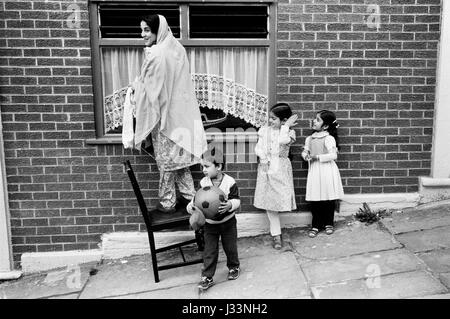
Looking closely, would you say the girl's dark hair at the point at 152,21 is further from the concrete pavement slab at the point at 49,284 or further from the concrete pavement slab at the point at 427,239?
the concrete pavement slab at the point at 427,239

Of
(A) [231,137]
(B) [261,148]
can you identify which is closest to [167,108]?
(A) [231,137]

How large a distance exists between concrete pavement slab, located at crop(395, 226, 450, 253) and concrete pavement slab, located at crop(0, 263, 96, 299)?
310 centimetres

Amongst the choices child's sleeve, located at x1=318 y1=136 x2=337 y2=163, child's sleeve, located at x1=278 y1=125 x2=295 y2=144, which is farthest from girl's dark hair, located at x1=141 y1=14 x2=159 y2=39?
child's sleeve, located at x1=318 y1=136 x2=337 y2=163

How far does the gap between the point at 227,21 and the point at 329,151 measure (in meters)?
1.68

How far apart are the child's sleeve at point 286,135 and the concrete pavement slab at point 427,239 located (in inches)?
55.5

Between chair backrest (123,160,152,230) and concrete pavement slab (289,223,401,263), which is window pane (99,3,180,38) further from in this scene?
concrete pavement slab (289,223,401,263)

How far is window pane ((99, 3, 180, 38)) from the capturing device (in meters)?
4.91

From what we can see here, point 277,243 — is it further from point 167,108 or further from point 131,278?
point 167,108

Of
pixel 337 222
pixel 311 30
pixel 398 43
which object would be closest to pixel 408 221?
pixel 337 222

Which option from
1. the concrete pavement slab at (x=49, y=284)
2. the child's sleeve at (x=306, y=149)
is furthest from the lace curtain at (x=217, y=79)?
the concrete pavement slab at (x=49, y=284)

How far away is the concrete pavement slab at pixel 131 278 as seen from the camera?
443cm

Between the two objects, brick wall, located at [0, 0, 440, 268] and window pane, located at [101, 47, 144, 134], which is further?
window pane, located at [101, 47, 144, 134]

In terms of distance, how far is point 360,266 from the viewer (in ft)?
14.2

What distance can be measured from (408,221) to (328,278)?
138 cm
